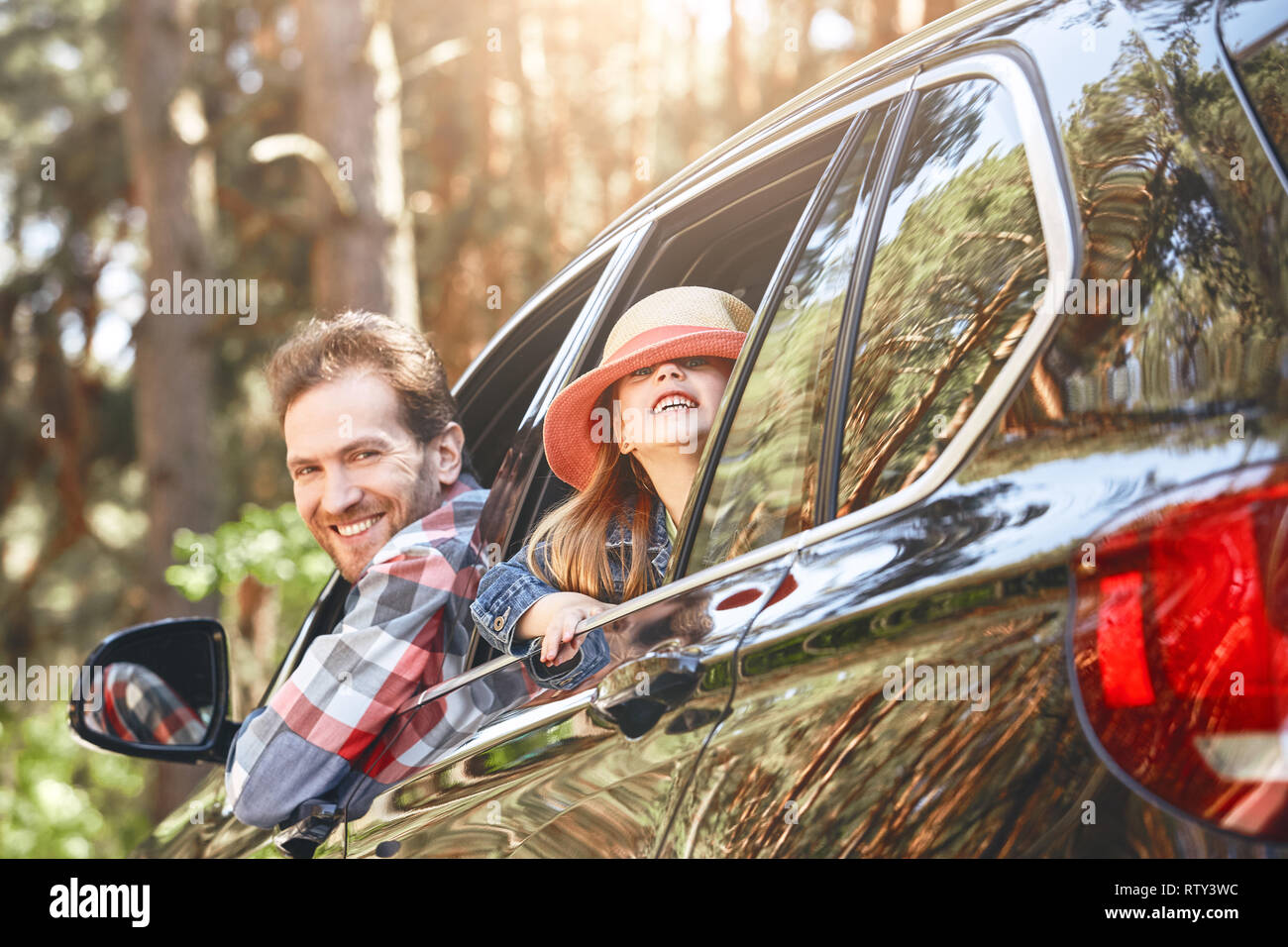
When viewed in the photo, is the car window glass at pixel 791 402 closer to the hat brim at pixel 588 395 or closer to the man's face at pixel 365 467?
the hat brim at pixel 588 395

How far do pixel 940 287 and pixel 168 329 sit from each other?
7863 millimetres

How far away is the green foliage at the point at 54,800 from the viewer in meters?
7.14

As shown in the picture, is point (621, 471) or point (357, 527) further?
point (357, 527)

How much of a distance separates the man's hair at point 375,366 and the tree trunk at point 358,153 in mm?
4160

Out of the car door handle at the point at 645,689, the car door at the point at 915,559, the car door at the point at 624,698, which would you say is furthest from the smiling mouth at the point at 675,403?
the car door handle at the point at 645,689

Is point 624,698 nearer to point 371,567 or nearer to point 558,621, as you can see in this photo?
point 558,621

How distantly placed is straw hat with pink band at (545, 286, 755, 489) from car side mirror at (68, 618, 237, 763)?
3.42 ft

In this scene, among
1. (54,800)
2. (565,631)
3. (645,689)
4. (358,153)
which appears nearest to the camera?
(645,689)

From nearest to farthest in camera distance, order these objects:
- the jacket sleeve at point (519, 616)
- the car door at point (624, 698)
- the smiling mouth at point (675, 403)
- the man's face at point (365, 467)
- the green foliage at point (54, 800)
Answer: the car door at point (624, 698) < the jacket sleeve at point (519, 616) < the smiling mouth at point (675, 403) < the man's face at point (365, 467) < the green foliage at point (54, 800)

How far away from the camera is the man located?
1987mm

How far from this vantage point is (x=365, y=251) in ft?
22.0

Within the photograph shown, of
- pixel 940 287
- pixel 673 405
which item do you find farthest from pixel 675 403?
pixel 940 287

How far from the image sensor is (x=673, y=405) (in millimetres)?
1836
